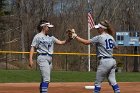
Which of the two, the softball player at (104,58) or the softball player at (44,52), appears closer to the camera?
the softball player at (104,58)

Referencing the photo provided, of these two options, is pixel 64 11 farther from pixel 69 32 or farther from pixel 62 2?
pixel 69 32

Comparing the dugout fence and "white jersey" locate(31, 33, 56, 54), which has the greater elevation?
"white jersey" locate(31, 33, 56, 54)

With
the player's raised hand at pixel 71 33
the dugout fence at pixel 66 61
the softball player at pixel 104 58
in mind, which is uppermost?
the player's raised hand at pixel 71 33

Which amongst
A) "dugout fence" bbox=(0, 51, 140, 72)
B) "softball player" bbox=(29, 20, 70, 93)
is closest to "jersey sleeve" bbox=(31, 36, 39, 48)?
"softball player" bbox=(29, 20, 70, 93)

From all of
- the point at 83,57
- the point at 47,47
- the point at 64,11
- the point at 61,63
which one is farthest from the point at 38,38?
the point at 64,11

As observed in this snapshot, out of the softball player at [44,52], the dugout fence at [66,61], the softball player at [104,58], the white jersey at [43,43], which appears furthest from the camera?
the dugout fence at [66,61]

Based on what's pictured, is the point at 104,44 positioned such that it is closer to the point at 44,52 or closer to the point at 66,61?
the point at 44,52

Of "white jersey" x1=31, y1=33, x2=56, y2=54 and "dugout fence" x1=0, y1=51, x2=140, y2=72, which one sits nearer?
"white jersey" x1=31, y1=33, x2=56, y2=54

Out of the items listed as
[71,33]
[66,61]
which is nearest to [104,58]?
[71,33]

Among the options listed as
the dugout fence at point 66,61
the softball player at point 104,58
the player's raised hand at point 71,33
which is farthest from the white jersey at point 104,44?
the dugout fence at point 66,61

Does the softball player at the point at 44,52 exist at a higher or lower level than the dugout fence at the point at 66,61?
higher

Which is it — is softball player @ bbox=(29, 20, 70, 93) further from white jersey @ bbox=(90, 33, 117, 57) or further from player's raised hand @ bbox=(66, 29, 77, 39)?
white jersey @ bbox=(90, 33, 117, 57)

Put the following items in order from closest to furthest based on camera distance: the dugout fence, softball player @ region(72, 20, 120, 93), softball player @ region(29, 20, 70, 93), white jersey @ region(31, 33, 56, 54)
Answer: softball player @ region(72, 20, 120, 93), softball player @ region(29, 20, 70, 93), white jersey @ region(31, 33, 56, 54), the dugout fence

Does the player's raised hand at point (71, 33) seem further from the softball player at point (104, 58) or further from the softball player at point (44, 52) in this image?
the softball player at point (44, 52)
